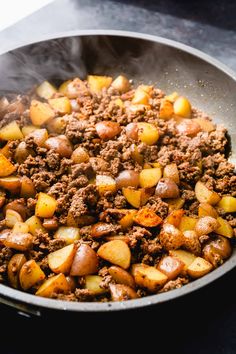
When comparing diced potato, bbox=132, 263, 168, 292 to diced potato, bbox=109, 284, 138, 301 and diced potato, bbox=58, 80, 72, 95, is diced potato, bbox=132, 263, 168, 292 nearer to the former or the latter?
diced potato, bbox=109, 284, 138, 301

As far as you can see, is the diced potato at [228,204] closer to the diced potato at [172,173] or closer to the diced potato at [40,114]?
the diced potato at [172,173]

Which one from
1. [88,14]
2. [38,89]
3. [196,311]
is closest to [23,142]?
[38,89]

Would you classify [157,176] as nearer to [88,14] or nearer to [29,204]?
[29,204]

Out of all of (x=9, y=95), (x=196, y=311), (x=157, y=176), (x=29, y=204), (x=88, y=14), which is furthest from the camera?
(x=88, y=14)

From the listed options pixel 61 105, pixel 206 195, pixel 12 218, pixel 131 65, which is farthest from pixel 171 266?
pixel 131 65

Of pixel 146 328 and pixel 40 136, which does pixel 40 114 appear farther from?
pixel 146 328

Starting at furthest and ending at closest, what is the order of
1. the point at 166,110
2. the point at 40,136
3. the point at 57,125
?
the point at 166,110, the point at 57,125, the point at 40,136

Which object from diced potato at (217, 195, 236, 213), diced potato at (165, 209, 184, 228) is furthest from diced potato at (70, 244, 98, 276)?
diced potato at (217, 195, 236, 213)
